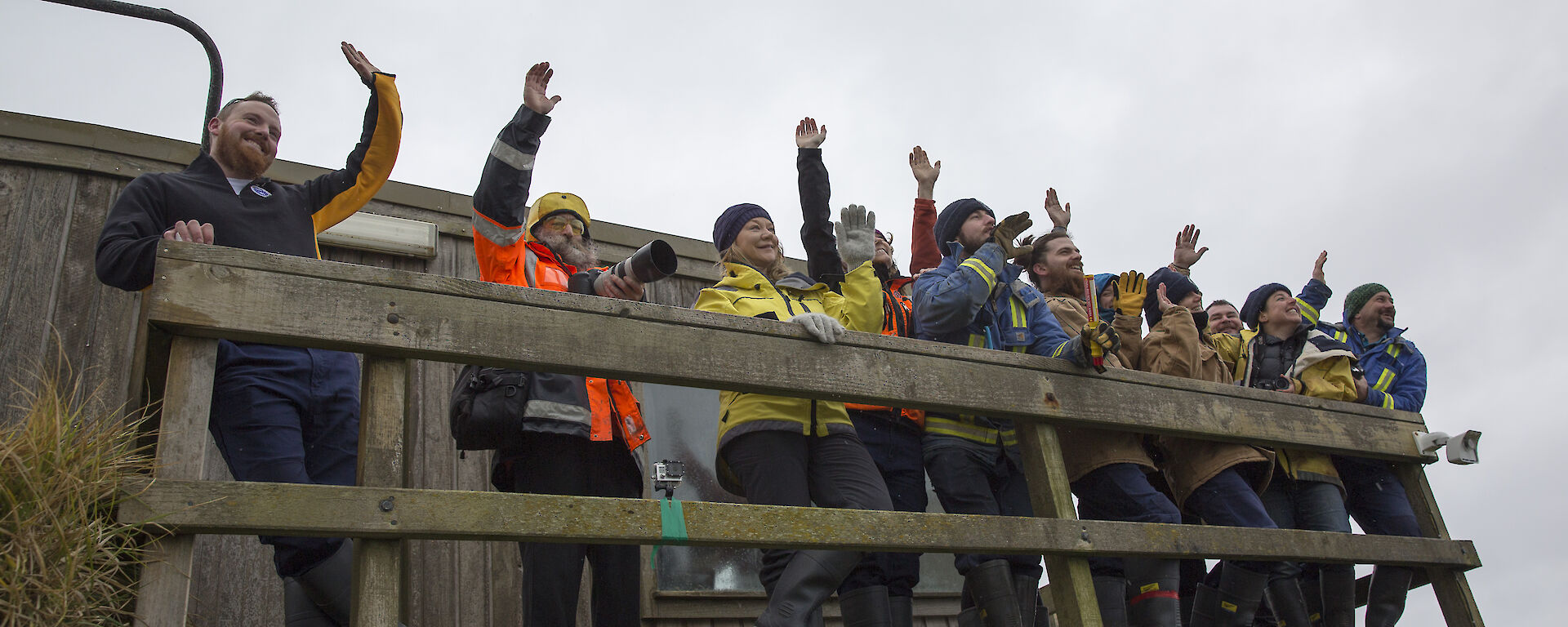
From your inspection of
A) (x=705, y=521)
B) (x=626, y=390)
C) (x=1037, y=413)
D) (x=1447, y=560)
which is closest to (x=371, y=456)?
(x=705, y=521)

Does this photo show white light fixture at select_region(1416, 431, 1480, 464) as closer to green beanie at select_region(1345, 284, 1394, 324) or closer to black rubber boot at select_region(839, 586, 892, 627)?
green beanie at select_region(1345, 284, 1394, 324)

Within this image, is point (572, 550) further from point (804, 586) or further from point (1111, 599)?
point (1111, 599)

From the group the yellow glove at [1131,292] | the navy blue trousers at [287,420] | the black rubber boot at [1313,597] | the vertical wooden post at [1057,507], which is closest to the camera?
the navy blue trousers at [287,420]

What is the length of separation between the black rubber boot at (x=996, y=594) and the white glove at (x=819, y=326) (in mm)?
968

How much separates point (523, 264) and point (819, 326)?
1.17 metres

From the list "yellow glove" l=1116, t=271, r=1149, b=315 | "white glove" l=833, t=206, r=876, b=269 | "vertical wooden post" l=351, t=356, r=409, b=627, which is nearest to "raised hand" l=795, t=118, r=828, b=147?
"white glove" l=833, t=206, r=876, b=269

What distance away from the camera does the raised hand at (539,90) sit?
11.5 ft

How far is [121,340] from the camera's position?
425 centimetres

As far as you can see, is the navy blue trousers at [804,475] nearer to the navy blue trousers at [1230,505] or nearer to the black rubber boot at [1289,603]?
the navy blue trousers at [1230,505]

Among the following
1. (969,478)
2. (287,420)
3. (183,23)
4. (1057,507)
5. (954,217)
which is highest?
(183,23)

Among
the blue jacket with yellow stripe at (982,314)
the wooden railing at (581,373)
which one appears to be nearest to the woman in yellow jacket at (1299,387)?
the wooden railing at (581,373)

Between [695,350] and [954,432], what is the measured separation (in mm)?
1252

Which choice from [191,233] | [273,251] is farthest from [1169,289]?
[191,233]

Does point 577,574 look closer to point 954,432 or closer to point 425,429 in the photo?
point 954,432
